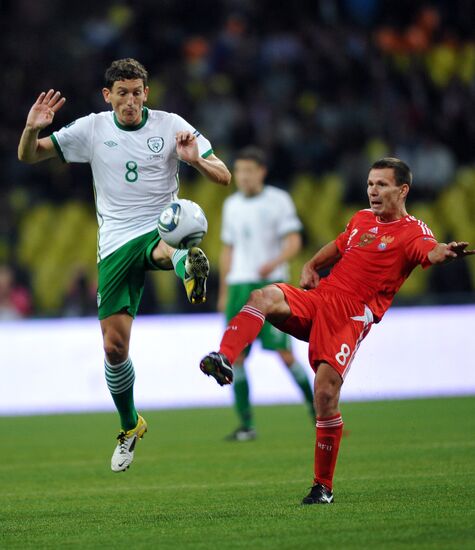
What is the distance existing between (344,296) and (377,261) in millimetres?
276

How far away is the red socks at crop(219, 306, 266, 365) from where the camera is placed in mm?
5809

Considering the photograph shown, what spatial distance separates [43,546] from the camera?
16.8ft

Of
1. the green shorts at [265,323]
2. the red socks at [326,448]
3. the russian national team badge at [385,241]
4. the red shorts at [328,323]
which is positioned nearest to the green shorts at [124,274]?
the red shorts at [328,323]

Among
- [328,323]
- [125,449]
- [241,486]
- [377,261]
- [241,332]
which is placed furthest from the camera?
[125,449]

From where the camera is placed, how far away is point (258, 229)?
1126 cm

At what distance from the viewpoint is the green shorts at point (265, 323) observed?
1078 centimetres

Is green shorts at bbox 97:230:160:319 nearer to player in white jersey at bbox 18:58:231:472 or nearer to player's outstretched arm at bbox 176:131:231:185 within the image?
player in white jersey at bbox 18:58:231:472

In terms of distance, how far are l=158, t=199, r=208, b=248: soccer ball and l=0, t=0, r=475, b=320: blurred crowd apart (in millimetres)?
10293

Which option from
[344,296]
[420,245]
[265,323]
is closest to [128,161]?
[344,296]

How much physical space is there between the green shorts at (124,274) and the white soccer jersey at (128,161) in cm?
6

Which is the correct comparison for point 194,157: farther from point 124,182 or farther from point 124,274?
point 124,274

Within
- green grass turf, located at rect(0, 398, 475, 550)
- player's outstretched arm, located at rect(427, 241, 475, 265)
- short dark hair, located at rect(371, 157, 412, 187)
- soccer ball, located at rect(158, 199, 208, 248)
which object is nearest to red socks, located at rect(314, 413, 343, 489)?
green grass turf, located at rect(0, 398, 475, 550)

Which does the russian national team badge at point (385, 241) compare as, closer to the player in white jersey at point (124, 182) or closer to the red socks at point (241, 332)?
the red socks at point (241, 332)

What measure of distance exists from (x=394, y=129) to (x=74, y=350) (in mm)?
6927
